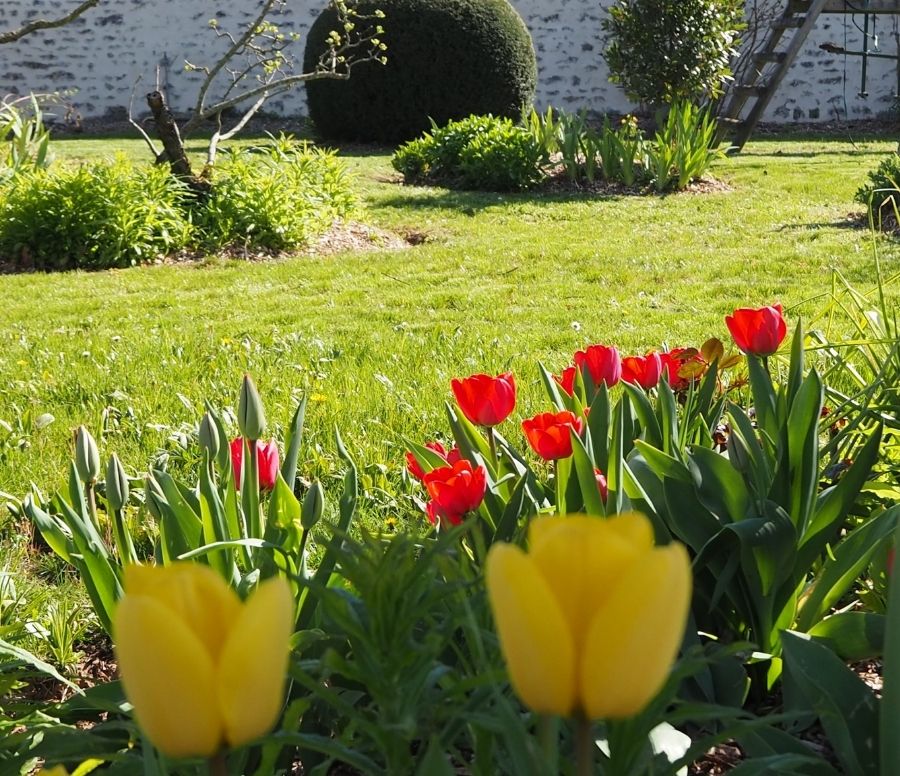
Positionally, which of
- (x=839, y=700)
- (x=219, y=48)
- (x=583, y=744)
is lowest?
(x=839, y=700)

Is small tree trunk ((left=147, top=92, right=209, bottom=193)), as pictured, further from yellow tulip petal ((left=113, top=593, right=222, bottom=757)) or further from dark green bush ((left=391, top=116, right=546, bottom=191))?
yellow tulip petal ((left=113, top=593, right=222, bottom=757))

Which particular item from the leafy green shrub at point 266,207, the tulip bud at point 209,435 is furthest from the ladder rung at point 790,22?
the tulip bud at point 209,435

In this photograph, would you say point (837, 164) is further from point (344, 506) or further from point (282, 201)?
point (344, 506)

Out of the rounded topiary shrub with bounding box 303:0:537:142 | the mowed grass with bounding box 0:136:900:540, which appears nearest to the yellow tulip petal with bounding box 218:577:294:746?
the mowed grass with bounding box 0:136:900:540

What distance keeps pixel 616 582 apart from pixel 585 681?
2.0 inches

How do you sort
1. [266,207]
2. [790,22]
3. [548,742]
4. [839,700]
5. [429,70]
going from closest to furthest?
[548,742]
[839,700]
[266,207]
[790,22]
[429,70]

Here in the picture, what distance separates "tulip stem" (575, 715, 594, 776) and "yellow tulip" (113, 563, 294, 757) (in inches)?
6.0

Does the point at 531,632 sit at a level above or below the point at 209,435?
above

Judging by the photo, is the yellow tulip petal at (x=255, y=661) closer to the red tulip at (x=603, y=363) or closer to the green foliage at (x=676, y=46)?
the red tulip at (x=603, y=363)

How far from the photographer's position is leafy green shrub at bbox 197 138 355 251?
22.4 feet

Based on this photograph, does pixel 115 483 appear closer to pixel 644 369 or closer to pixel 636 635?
pixel 644 369

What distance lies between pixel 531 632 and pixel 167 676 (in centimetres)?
17

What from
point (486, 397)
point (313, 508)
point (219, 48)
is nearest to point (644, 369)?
point (486, 397)

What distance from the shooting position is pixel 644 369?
77.9 inches
